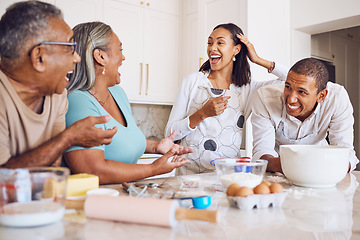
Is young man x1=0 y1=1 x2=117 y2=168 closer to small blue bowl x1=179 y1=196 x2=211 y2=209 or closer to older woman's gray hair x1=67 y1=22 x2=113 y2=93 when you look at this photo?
older woman's gray hair x1=67 y1=22 x2=113 y2=93

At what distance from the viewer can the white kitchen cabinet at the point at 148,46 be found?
3535mm

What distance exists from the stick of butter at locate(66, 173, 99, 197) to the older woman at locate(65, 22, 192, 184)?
22 cm

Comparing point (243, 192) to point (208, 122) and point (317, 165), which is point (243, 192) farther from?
point (208, 122)

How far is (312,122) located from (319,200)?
2.69 feet

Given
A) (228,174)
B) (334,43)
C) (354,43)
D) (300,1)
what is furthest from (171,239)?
(354,43)

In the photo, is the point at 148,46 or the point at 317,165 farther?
the point at 148,46

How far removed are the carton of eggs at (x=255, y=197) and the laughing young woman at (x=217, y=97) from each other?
39.5 inches

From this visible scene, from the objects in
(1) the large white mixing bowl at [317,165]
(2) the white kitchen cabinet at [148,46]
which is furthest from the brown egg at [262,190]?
(2) the white kitchen cabinet at [148,46]

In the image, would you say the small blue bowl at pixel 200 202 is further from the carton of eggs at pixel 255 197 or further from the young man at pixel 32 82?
the young man at pixel 32 82

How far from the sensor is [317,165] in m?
1.13

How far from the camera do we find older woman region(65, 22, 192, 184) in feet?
3.81

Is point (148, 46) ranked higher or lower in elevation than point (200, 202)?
higher

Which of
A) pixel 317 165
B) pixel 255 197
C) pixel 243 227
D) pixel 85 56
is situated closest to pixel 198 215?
pixel 243 227

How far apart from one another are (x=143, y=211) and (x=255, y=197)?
31 centimetres
